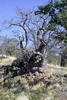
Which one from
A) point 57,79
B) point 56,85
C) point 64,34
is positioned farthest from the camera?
point 57,79

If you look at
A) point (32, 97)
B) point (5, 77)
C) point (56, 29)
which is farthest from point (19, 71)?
point (32, 97)

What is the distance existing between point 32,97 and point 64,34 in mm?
5584

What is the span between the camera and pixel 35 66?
74.7 ft

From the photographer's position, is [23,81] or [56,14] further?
[23,81]

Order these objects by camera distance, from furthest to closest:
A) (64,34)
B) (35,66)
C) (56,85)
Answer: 1. (35,66)
2. (56,85)
3. (64,34)

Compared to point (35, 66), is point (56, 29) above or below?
above

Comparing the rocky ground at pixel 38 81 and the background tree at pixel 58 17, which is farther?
the rocky ground at pixel 38 81

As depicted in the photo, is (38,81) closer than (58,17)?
No

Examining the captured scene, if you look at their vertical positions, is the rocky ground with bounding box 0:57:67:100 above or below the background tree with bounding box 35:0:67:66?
below

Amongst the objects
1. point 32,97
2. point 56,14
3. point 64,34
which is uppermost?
point 56,14

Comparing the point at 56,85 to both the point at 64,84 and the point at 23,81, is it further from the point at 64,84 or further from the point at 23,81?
the point at 23,81

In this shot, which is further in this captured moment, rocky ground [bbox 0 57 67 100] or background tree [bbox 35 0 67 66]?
rocky ground [bbox 0 57 67 100]

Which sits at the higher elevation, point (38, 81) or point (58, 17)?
point (58, 17)

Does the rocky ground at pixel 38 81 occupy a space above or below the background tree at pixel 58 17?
below
